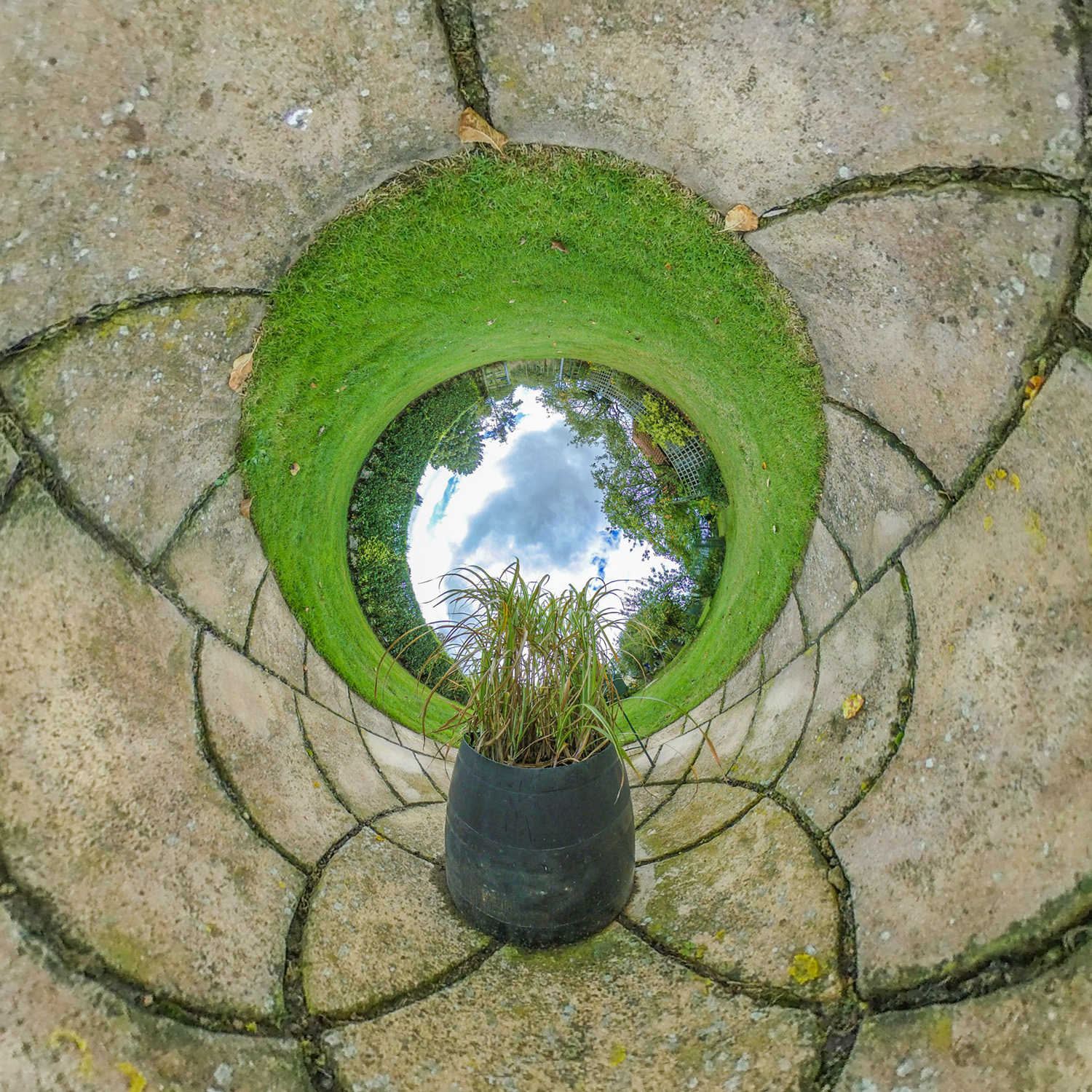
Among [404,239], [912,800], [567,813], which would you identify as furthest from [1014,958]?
[404,239]

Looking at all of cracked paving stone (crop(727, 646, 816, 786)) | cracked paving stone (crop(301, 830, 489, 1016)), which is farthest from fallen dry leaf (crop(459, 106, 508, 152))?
cracked paving stone (crop(301, 830, 489, 1016))

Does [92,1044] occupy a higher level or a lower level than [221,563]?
lower

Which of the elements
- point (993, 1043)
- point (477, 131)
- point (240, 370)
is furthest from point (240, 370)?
point (993, 1043)

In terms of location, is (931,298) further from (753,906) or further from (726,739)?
(753,906)

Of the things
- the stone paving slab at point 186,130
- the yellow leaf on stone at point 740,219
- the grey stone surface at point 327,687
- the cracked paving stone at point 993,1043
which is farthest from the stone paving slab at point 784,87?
the grey stone surface at point 327,687

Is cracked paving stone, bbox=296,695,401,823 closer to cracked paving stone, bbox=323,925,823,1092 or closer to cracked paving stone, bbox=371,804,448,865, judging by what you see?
cracked paving stone, bbox=371,804,448,865

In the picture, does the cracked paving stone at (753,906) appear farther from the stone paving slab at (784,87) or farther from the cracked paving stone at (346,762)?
the stone paving slab at (784,87)

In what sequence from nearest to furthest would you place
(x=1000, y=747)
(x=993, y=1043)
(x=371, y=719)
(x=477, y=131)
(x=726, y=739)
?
(x=993, y=1043) → (x=1000, y=747) → (x=477, y=131) → (x=726, y=739) → (x=371, y=719)
